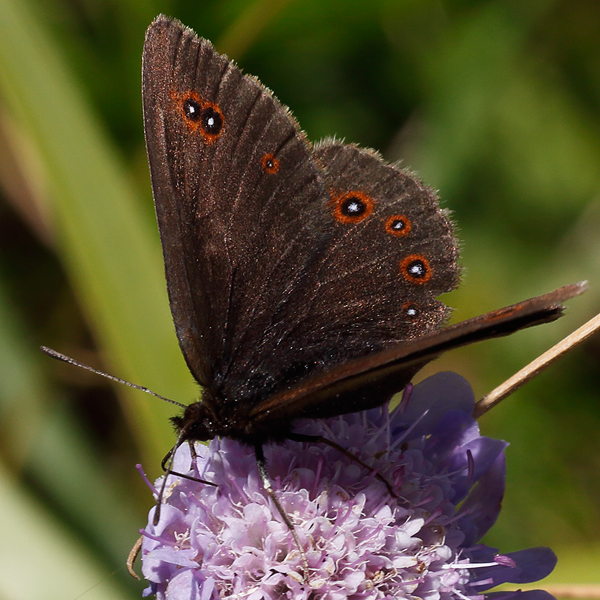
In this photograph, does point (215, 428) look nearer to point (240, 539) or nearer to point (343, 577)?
point (240, 539)

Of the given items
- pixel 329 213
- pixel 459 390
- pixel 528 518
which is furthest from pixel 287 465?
pixel 528 518

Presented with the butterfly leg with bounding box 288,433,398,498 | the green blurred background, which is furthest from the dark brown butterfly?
the green blurred background

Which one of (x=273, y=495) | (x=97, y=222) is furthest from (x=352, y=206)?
(x=97, y=222)

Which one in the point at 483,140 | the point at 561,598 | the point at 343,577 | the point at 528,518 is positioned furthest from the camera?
the point at 483,140

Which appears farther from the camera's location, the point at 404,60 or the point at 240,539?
the point at 404,60

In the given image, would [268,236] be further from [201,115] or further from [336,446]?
[336,446]

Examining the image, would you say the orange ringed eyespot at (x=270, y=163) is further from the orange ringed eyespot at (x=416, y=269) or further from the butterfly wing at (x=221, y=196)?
the orange ringed eyespot at (x=416, y=269)

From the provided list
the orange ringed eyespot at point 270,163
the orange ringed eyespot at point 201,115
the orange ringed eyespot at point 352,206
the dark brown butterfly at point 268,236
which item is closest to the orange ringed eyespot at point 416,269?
the dark brown butterfly at point 268,236
